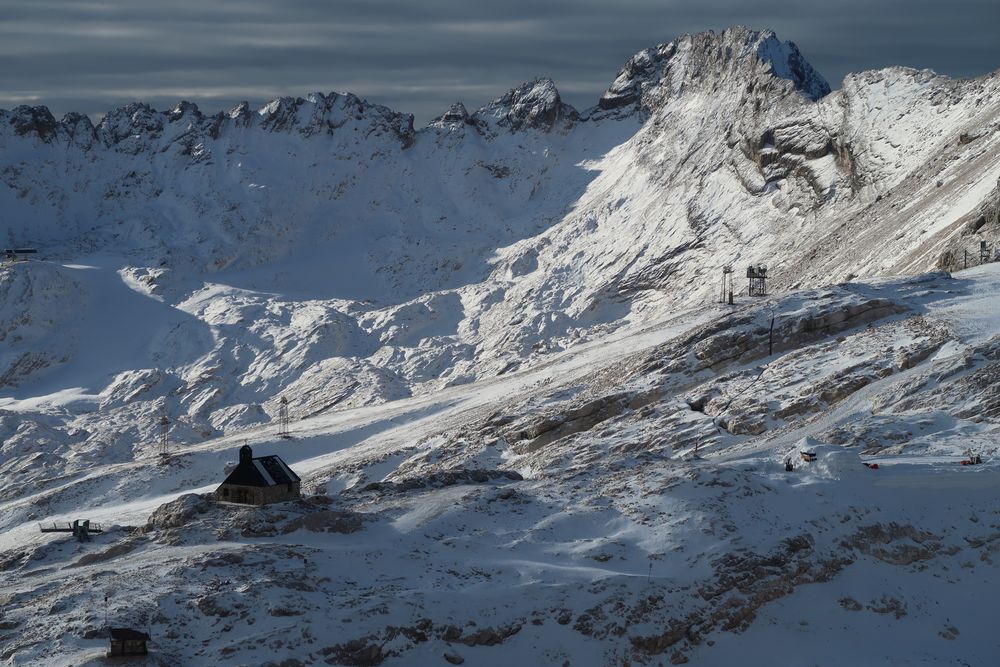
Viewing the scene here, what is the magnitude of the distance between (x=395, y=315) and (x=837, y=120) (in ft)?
210

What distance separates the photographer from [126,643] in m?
30.6

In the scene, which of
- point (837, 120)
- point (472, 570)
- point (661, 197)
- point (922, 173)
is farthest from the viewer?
point (661, 197)

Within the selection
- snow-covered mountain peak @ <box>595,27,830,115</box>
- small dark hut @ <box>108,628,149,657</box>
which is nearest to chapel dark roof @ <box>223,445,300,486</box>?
small dark hut @ <box>108,628,149,657</box>

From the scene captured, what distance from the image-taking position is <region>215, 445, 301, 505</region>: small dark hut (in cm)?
4719

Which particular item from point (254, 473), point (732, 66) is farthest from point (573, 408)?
point (732, 66)

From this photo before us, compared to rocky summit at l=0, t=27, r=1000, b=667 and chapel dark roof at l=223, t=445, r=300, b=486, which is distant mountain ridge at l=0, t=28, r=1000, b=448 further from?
chapel dark roof at l=223, t=445, r=300, b=486

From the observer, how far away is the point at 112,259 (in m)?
191

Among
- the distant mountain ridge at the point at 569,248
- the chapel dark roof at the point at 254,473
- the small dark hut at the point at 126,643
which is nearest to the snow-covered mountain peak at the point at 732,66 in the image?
the distant mountain ridge at the point at 569,248

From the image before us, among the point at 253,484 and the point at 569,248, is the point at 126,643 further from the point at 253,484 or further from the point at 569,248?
the point at 569,248

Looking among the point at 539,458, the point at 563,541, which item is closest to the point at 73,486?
the point at 539,458

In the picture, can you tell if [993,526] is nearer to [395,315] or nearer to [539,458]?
[539,458]

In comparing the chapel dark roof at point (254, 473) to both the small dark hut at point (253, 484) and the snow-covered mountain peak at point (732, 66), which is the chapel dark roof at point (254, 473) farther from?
the snow-covered mountain peak at point (732, 66)

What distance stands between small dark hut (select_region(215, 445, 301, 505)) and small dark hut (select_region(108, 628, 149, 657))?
1614cm

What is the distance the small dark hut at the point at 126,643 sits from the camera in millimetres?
30562
